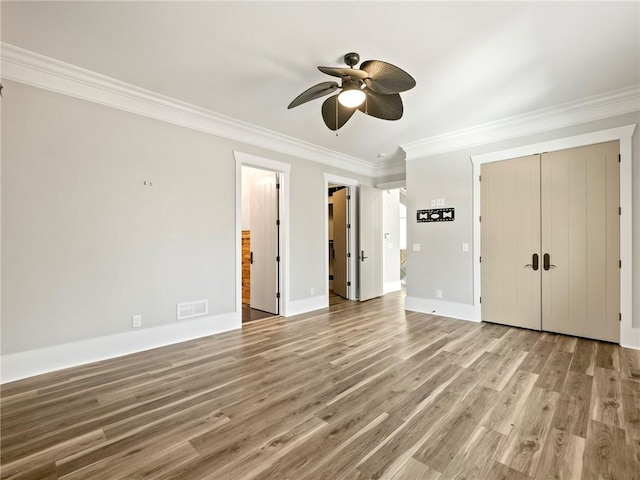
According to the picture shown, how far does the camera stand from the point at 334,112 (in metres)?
3.10

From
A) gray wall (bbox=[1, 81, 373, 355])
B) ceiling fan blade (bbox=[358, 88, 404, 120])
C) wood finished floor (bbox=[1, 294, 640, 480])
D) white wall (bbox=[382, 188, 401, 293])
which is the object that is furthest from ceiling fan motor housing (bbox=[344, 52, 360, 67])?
white wall (bbox=[382, 188, 401, 293])

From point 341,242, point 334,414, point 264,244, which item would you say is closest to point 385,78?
point 334,414

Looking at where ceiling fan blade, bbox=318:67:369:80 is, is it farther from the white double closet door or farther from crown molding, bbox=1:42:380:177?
the white double closet door

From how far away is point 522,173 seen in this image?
4332 millimetres

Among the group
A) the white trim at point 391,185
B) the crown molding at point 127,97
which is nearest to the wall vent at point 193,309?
the crown molding at point 127,97

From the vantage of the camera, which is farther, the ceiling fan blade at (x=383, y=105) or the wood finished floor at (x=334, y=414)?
the ceiling fan blade at (x=383, y=105)

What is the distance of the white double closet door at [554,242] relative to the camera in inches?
146

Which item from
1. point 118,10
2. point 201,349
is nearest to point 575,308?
point 201,349

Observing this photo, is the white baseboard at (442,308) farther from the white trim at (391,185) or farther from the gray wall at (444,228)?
the white trim at (391,185)

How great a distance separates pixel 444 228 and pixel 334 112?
309 centimetres

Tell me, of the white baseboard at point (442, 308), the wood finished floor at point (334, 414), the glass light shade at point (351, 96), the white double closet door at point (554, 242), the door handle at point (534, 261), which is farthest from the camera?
the white baseboard at point (442, 308)

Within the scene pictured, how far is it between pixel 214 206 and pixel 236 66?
1.90m

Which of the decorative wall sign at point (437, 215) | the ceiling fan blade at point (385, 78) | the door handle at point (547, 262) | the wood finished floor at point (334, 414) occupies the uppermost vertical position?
the ceiling fan blade at point (385, 78)

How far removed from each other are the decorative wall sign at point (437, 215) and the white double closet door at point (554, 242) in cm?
51
